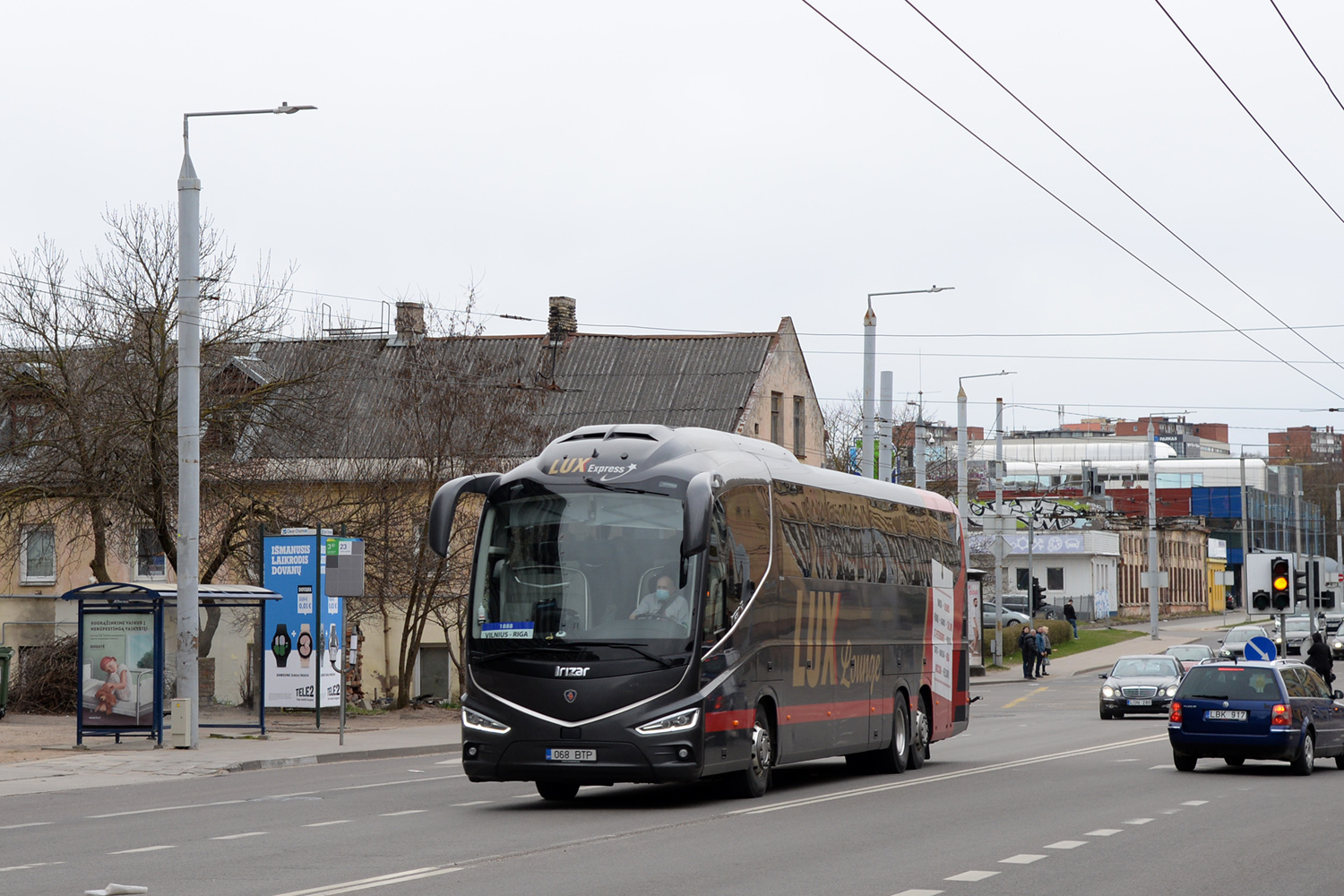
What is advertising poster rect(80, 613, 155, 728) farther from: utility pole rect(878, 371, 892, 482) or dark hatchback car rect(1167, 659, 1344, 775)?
utility pole rect(878, 371, 892, 482)

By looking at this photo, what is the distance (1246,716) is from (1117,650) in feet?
162

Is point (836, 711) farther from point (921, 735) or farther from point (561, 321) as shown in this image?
point (561, 321)

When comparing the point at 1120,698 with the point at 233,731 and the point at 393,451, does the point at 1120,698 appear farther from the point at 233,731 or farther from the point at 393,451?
the point at 233,731

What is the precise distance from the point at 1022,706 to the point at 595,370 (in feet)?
60.5

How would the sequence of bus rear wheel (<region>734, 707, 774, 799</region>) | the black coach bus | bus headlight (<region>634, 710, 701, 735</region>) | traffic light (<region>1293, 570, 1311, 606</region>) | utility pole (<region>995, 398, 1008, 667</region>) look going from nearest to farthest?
bus headlight (<region>634, 710, 701, 735</region>) < the black coach bus < bus rear wheel (<region>734, 707, 774, 799</region>) < traffic light (<region>1293, 570, 1311, 606</region>) < utility pole (<region>995, 398, 1008, 667</region>)

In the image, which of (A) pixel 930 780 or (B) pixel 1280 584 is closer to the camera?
(A) pixel 930 780

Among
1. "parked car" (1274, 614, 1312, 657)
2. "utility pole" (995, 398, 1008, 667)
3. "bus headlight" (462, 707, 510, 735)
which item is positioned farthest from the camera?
"parked car" (1274, 614, 1312, 657)

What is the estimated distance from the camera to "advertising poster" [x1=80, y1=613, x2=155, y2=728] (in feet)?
79.3

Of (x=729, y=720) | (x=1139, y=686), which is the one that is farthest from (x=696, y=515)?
(x=1139, y=686)

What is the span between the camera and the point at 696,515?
49.6 ft

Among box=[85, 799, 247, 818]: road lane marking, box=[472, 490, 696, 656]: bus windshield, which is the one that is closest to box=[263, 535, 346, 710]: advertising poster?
box=[85, 799, 247, 818]: road lane marking

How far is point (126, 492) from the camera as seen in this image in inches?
1212

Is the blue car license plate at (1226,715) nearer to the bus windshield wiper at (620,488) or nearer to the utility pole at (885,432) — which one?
the bus windshield wiper at (620,488)

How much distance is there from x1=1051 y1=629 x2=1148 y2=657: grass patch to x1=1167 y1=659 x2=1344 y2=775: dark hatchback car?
46506 mm
